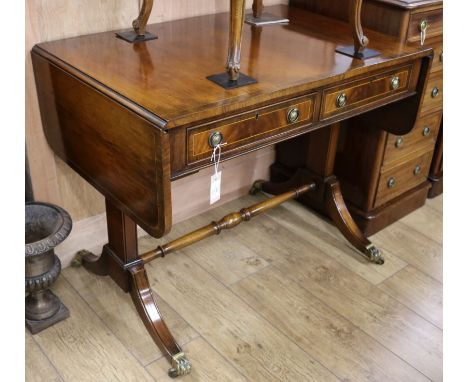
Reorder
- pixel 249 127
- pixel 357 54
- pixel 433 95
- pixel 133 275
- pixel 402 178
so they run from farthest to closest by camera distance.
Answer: pixel 402 178 < pixel 433 95 < pixel 133 275 < pixel 357 54 < pixel 249 127

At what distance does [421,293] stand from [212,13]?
4.43ft

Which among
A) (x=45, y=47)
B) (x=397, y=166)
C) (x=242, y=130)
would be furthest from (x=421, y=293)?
(x=45, y=47)

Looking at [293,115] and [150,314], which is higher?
[293,115]

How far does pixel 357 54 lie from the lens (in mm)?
1763

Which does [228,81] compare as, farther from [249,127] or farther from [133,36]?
[133,36]

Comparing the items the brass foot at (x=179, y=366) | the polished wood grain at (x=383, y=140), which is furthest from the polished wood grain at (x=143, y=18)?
the brass foot at (x=179, y=366)

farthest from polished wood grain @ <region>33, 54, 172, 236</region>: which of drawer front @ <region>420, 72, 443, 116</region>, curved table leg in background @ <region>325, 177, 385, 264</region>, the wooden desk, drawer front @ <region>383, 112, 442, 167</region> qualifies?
drawer front @ <region>420, 72, 443, 116</region>

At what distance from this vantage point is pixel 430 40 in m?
2.16

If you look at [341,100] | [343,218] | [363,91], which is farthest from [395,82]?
[343,218]

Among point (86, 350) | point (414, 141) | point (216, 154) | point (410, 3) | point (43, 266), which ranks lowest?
point (86, 350)

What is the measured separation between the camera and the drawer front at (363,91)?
5.53 feet

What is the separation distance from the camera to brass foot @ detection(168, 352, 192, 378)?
1729mm

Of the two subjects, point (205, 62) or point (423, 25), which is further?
point (423, 25)

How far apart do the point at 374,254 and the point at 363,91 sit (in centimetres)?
79
